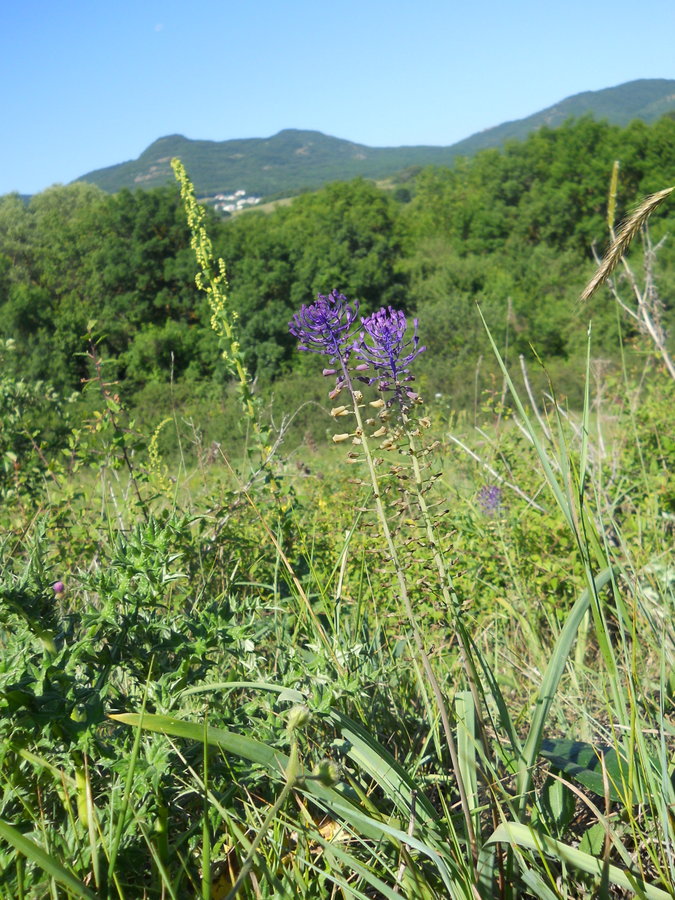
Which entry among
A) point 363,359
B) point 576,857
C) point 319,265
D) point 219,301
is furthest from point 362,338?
point 319,265

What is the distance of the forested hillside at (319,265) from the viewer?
29344 mm

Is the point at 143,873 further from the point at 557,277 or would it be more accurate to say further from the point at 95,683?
the point at 557,277

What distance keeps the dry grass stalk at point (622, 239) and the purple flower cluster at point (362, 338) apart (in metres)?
0.35

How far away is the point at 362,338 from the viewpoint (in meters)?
1.50

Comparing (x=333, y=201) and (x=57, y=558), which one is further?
(x=333, y=201)

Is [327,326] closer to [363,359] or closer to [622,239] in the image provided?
[363,359]

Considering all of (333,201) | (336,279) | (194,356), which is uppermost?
(333,201)

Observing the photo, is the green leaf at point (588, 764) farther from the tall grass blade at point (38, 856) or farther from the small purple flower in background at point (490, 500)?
the small purple flower in background at point (490, 500)

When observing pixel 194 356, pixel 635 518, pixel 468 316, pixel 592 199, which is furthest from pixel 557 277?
pixel 635 518

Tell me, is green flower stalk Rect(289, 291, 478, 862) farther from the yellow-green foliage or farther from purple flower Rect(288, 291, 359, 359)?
the yellow-green foliage

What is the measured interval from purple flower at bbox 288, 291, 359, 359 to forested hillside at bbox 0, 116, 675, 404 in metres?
20.1

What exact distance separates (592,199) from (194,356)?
24.3 meters

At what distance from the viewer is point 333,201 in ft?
164

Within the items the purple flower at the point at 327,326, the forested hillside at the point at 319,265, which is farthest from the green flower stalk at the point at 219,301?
the forested hillside at the point at 319,265
